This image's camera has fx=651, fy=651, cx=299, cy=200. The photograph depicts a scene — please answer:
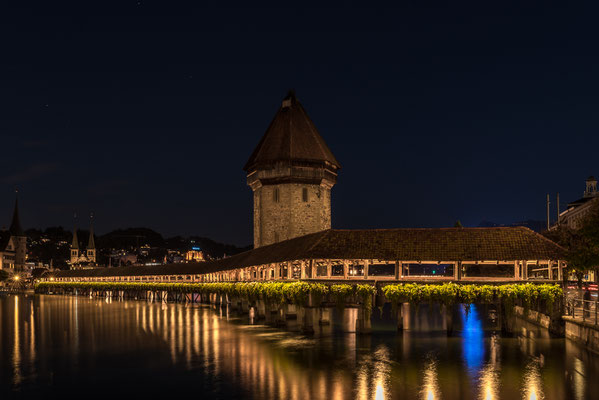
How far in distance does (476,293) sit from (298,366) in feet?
32.4

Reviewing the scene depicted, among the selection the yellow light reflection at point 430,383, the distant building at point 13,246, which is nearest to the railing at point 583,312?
the yellow light reflection at point 430,383

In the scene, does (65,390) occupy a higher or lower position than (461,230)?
lower

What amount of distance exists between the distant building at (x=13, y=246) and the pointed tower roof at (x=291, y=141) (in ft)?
458

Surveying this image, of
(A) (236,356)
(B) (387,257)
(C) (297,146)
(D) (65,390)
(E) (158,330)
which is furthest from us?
(C) (297,146)

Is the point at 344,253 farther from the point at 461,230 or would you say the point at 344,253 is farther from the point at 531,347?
the point at 531,347

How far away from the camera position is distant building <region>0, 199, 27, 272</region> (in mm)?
183000

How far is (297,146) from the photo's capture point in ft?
210

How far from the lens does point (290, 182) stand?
6153cm

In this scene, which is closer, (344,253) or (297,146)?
(344,253)

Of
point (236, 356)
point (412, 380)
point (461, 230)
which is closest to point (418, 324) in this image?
point (461, 230)

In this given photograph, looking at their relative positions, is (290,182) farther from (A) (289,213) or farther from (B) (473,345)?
(B) (473,345)

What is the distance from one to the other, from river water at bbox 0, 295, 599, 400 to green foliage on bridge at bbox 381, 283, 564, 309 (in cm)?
218

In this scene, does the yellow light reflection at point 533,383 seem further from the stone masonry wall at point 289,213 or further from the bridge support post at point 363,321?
the stone masonry wall at point 289,213

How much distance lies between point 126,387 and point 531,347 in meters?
18.1
